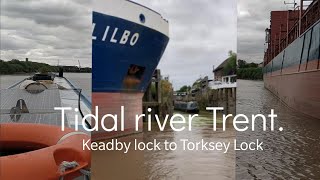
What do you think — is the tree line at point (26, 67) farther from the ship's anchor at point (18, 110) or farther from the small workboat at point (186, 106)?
the small workboat at point (186, 106)

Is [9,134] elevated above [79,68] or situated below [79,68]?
below

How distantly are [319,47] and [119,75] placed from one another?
4.29m

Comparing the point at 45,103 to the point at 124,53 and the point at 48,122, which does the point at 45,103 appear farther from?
the point at 124,53

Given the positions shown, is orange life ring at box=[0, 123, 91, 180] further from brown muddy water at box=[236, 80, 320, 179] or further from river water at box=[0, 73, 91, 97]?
brown muddy water at box=[236, 80, 320, 179]

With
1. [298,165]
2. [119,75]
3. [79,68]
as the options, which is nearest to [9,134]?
[79,68]

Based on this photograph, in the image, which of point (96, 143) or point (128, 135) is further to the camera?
point (128, 135)

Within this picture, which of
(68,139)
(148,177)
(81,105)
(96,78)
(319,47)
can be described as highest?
(319,47)

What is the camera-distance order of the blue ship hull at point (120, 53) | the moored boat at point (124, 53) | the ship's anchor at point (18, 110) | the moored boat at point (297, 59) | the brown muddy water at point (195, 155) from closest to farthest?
1. the brown muddy water at point (195, 155)
2. the ship's anchor at point (18, 110)
3. the moored boat at point (124, 53)
4. the blue ship hull at point (120, 53)
5. the moored boat at point (297, 59)

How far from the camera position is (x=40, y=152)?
6.26 ft

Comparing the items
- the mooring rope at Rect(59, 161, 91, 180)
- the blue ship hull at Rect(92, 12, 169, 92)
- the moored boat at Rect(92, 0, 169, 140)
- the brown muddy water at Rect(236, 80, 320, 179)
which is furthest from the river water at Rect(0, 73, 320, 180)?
the blue ship hull at Rect(92, 12, 169, 92)

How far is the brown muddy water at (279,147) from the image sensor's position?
3.09 meters

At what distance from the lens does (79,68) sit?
Answer: 195cm

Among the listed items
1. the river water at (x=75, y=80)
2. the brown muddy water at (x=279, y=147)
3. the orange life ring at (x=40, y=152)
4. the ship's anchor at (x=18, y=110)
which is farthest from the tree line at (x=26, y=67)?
the brown muddy water at (x=279, y=147)

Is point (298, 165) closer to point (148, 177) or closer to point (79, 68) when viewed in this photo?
point (148, 177)
